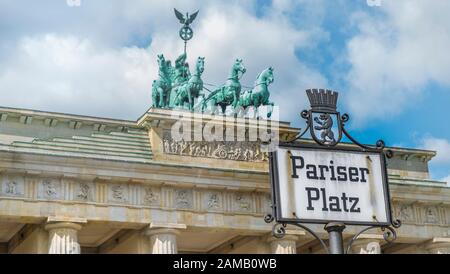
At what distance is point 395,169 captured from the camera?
133 ft

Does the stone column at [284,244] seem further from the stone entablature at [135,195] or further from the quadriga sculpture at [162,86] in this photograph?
the quadriga sculpture at [162,86]

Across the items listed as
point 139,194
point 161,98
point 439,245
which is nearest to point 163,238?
point 139,194

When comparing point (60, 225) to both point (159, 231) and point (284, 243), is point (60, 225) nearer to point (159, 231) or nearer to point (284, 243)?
point (159, 231)

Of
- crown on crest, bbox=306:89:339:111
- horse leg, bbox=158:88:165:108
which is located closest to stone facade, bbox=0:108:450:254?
horse leg, bbox=158:88:165:108

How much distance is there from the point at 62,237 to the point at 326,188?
24.8 m

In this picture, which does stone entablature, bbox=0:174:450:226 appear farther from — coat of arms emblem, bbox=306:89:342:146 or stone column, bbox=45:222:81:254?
coat of arms emblem, bbox=306:89:342:146

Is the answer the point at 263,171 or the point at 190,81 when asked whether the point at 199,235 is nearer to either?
the point at 263,171

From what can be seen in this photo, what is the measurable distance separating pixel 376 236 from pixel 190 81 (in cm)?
1048

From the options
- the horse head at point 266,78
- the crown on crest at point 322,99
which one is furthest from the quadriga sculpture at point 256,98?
the crown on crest at point 322,99

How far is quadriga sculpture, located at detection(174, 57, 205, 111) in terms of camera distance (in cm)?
3559

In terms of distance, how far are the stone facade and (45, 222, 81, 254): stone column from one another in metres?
0.04

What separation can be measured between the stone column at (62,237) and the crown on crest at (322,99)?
2420cm

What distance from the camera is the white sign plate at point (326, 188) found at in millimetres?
6918

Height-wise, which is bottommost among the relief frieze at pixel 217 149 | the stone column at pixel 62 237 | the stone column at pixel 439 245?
the stone column at pixel 62 237
